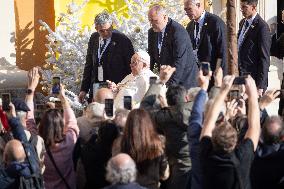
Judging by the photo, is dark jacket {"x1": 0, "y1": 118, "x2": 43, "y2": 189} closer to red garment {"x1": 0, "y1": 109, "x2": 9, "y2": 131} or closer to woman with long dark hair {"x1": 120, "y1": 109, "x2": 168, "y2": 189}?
red garment {"x1": 0, "y1": 109, "x2": 9, "y2": 131}

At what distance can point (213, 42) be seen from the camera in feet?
36.3

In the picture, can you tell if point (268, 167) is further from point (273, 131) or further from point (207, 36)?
point (207, 36)

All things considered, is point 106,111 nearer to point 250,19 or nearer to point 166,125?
point 166,125

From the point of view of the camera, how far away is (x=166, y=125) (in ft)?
26.3

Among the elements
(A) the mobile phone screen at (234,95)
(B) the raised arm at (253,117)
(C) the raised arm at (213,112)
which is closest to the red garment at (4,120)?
(C) the raised arm at (213,112)

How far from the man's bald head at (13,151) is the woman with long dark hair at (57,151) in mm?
590

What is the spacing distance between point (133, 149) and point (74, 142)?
847 millimetres

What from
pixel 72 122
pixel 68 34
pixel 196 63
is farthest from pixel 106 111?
pixel 68 34

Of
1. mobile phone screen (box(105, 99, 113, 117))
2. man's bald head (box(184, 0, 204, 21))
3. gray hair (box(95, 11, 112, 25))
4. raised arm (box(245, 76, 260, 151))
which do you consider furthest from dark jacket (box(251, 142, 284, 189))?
gray hair (box(95, 11, 112, 25))

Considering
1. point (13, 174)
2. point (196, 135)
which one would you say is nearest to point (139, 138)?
point (196, 135)

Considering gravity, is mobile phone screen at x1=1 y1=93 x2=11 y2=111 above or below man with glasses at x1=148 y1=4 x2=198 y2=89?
below

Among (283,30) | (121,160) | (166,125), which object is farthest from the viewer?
(283,30)

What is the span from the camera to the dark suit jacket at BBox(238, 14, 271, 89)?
35.3 feet

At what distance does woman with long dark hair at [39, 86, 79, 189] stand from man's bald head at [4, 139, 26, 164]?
0.59 metres
